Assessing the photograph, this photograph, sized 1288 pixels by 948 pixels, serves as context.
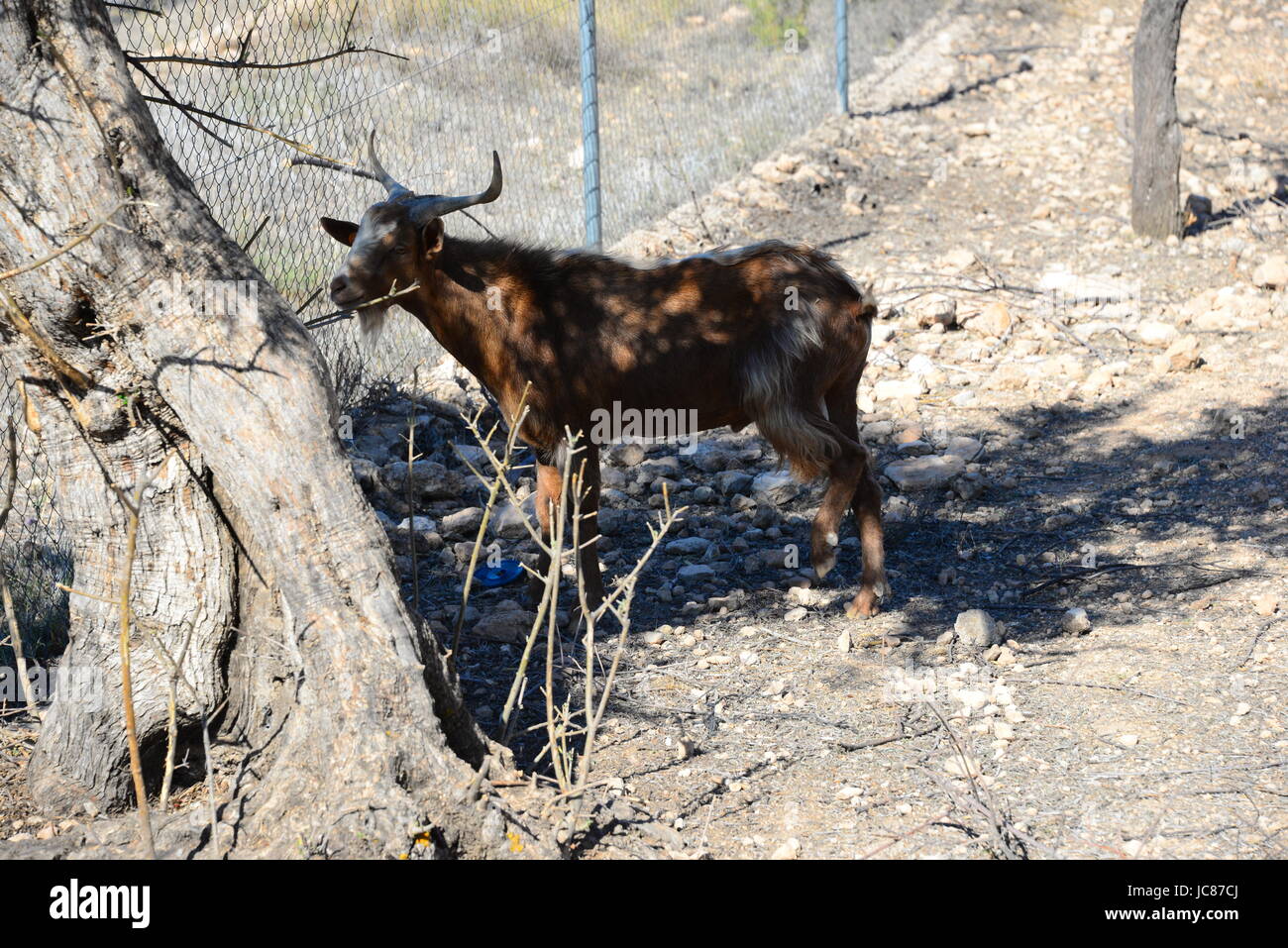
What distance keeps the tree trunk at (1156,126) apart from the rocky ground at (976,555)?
1.02 feet

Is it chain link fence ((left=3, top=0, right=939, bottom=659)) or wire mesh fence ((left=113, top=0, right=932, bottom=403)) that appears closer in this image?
chain link fence ((left=3, top=0, right=939, bottom=659))

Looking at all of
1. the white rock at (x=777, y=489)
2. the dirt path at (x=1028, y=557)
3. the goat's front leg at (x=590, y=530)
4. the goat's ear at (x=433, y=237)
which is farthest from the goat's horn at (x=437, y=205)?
the white rock at (x=777, y=489)

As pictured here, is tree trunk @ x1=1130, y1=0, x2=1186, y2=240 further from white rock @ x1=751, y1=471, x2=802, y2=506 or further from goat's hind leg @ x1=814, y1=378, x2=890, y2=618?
goat's hind leg @ x1=814, y1=378, x2=890, y2=618

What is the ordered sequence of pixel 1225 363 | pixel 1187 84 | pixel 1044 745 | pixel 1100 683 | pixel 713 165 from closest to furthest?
pixel 1044 745
pixel 1100 683
pixel 1225 363
pixel 713 165
pixel 1187 84

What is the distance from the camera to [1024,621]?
5.18 meters

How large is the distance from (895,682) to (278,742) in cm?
229

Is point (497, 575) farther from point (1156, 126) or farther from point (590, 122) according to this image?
point (1156, 126)

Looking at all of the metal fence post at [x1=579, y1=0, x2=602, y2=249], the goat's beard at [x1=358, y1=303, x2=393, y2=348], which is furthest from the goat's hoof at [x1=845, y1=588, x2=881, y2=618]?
the metal fence post at [x1=579, y1=0, x2=602, y2=249]

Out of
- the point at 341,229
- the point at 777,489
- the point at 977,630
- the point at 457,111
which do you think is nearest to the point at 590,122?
the point at 457,111

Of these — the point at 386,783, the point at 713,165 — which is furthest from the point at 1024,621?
the point at 713,165

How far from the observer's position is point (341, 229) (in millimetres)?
5457

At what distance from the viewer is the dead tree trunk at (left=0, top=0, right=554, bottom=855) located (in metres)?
3.27

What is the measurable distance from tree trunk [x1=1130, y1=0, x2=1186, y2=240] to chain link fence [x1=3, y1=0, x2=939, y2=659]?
12.1 feet

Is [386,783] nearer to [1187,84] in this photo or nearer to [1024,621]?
[1024,621]
